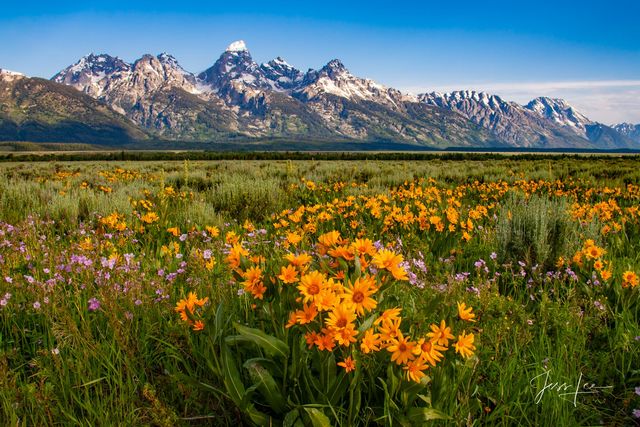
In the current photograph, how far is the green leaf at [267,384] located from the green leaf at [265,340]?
0.08m

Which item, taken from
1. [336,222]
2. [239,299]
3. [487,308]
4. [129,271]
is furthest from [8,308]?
[336,222]

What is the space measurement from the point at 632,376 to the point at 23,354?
3.58m

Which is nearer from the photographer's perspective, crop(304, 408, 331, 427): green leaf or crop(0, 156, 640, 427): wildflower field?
crop(304, 408, 331, 427): green leaf

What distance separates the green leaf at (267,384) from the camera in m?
1.67

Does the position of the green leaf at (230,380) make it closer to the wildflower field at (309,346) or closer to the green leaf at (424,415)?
the wildflower field at (309,346)


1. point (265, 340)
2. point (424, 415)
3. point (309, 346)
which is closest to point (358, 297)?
point (309, 346)

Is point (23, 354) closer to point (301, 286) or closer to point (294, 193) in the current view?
point (301, 286)

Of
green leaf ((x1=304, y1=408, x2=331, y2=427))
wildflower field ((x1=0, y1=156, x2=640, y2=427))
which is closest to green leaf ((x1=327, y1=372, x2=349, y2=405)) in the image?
wildflower field ((x1=0, y1=156, x2=640, y2=427))

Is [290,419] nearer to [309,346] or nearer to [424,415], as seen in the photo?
[309,346]

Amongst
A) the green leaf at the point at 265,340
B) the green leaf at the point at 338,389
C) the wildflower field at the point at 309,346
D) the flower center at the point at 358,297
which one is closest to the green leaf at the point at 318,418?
the wildflower field at the point at 309,346

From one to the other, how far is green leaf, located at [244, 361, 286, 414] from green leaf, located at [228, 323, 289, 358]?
0.08 m

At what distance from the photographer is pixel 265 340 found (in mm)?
1619

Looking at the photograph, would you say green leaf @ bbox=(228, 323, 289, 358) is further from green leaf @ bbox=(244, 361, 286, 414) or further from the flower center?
the flower center

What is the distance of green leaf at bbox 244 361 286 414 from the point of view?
5.49ft
